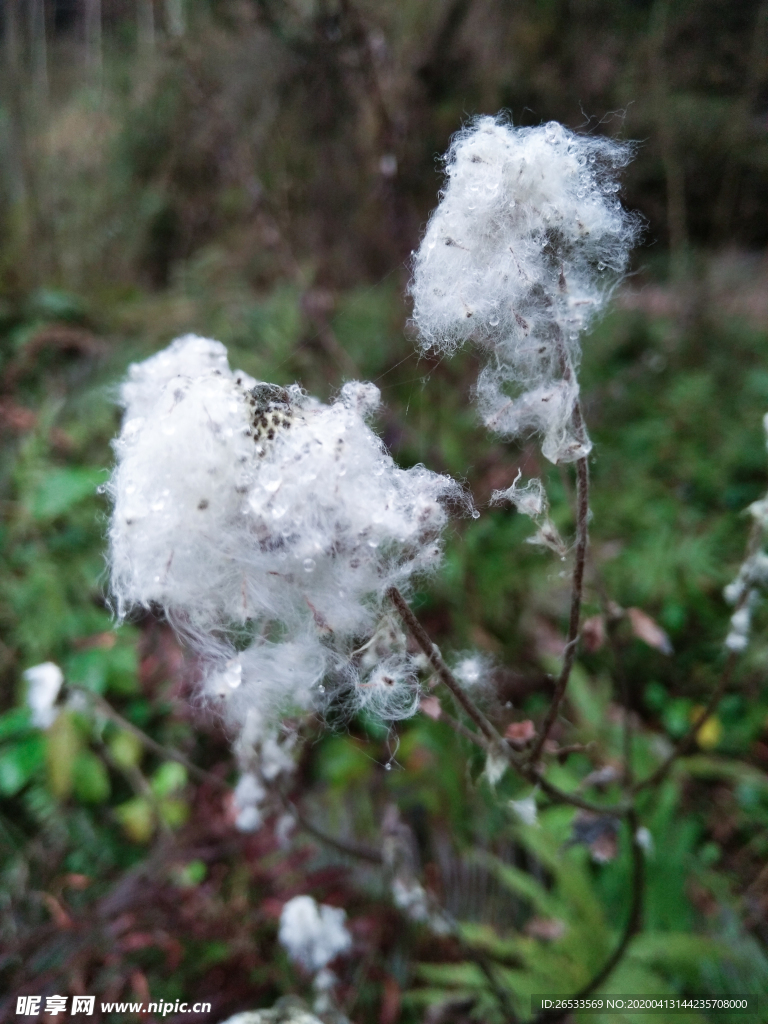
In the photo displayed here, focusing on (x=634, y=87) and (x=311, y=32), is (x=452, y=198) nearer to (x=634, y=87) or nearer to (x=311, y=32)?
(x=311, y=32)

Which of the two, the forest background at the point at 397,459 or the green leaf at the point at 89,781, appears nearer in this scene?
the forest background at the point at 397,459

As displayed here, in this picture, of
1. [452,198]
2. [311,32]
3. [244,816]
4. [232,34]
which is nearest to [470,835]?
[244,816]

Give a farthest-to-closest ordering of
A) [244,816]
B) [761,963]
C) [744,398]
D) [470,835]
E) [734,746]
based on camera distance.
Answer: [744,398]
[734,746]
[470,835]
[761,963]
[244,816]

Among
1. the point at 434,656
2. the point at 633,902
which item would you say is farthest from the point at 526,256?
the point at 633,902

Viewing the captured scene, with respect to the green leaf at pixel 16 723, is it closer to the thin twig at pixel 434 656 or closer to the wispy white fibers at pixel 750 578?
the thin twig at pixel 434 656

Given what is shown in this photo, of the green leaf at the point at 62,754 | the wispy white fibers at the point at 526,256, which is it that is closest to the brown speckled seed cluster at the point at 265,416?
the wispy white fibers at the point at 526,256

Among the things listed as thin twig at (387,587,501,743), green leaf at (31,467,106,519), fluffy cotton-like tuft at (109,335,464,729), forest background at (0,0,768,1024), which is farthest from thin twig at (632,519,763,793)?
green leaf at (31,467,106,519)

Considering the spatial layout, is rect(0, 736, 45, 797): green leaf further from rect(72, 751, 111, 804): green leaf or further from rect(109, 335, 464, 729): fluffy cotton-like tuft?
rect(109, 335, 464, 729): fluffy cotton-like tuft
